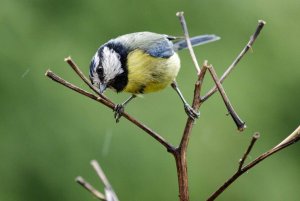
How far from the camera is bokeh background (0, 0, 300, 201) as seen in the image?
438 cm

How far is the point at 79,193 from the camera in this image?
14.5 ft

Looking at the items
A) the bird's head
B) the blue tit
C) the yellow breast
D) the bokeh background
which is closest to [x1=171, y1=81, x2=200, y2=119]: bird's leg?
the blue tit

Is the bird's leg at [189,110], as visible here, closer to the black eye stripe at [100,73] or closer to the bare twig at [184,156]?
the bare twig at [184,156]

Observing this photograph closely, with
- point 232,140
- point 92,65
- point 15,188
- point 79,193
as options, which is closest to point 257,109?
point 232,140

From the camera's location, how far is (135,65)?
2354 millimetres

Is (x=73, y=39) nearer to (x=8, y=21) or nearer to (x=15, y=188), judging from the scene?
(x=8, y=21)

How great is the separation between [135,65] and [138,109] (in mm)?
2040

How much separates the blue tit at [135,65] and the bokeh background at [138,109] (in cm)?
160

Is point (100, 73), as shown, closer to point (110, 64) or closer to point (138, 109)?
point (110, 64)

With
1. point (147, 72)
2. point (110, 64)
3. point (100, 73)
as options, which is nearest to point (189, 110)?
point (100, 73)

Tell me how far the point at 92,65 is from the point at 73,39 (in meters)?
2.86

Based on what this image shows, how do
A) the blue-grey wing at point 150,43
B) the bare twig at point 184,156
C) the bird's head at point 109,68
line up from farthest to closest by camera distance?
the blue-grey wing at point 150,43 → the bird's head at point 109,68 → the bare twig at point 184,156

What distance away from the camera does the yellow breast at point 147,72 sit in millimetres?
2303

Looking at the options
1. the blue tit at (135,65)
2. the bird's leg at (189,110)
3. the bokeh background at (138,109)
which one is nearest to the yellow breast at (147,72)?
the blue tit at (135,65)
